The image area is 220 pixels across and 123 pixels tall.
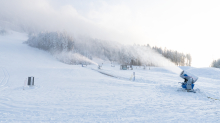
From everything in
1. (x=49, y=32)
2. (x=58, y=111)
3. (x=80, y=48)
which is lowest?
(x=58, y=111)

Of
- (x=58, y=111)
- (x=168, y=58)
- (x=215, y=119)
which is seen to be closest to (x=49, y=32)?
(x=58, y=111)

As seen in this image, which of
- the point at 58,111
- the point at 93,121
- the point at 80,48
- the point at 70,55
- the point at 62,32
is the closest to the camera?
the point at 93,121

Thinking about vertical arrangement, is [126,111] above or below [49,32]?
below

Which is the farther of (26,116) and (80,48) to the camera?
(80,48)

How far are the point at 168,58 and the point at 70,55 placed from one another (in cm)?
7239

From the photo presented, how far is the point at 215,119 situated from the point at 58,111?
7.29 m

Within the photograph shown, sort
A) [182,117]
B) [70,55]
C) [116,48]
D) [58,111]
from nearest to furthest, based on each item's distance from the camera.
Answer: [182,117]
[58,111]
[70,55]
[116,48]

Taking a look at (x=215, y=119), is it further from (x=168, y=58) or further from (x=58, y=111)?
(x=168, y=58)

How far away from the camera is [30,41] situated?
6462 centimetres

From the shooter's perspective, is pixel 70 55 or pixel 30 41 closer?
pixel 70 55

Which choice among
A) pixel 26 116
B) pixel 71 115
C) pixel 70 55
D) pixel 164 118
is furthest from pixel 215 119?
pixel 70 55

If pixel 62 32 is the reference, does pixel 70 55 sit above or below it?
below

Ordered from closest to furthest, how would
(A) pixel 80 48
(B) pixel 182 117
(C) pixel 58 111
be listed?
(B) pixel 182 117
(C) pixel 58 111
(A) pixel 80 48

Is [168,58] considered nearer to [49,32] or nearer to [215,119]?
[49,32]
